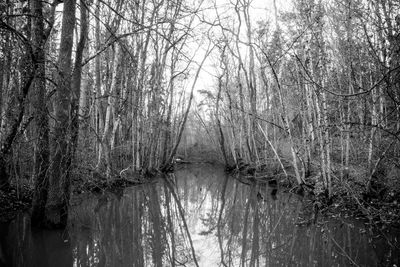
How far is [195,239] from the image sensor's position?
6.17m

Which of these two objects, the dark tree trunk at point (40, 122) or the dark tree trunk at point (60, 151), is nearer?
the dark tree trunk at point (40, 122)

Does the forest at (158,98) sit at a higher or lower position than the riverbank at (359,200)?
higher

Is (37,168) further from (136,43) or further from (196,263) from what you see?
(136,43)

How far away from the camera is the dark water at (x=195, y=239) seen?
4.88m

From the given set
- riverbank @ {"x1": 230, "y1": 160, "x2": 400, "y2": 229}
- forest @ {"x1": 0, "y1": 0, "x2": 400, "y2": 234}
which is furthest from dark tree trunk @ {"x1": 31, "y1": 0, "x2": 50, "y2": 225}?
riverbank @ {"x1": 230, "y1": 160, "x2": 400, "y2": 229}

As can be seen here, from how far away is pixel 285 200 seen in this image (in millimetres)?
10531

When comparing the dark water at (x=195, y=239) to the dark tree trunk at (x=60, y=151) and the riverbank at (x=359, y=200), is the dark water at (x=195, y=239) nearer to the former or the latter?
the dark tree trunk at (x=60, y=151)

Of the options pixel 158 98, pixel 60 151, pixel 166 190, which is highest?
pixel 158 98

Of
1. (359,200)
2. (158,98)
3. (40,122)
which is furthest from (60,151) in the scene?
(158,98)

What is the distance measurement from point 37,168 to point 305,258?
525cm

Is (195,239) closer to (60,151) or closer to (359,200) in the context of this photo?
(60,151)

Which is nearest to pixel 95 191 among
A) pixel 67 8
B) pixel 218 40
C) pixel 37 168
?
pixel 37 168

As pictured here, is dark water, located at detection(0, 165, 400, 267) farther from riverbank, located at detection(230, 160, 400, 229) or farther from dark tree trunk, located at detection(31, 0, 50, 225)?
dark tree trunk, located at detection(31, 0, 50, 225)

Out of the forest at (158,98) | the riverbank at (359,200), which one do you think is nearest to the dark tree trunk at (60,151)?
the forest at (158,98)
